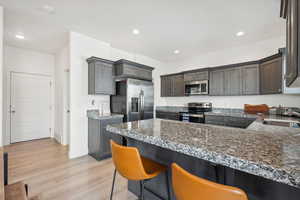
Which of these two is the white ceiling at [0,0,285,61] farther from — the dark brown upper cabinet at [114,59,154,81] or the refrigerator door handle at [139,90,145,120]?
the refrigerator door handle at [139,90,145,120]

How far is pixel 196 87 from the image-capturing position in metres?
4.52

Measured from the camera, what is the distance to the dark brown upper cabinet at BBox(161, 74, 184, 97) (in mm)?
4938

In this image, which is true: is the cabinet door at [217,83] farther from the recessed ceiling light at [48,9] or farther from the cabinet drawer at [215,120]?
the recessed ceiling light at [48,9]

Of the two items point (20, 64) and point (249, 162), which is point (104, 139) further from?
point (20, 64)

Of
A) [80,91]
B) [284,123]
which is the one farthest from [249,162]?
[80,91]

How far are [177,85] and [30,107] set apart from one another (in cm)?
473

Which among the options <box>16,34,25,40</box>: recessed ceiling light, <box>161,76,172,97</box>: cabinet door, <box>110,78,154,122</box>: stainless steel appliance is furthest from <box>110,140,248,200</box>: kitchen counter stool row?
<box>161,76,172,97</box>: cabinet door

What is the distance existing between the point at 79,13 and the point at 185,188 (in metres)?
3.04

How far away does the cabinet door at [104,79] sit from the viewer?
3.27 m

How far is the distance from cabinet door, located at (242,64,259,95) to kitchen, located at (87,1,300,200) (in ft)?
0.06

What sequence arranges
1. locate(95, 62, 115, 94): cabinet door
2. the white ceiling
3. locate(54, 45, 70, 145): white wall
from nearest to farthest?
the white ceiling, locate(95, 62, 115, 94): cabinet door, locate(54, 45, 70, 145): white wall

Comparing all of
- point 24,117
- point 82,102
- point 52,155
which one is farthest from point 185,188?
point 24,117

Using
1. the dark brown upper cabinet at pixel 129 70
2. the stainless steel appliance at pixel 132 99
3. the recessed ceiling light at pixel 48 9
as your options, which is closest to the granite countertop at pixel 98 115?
the stainless steel appliance at pixel 132 99

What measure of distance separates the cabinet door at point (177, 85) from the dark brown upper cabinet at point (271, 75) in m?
2.17
